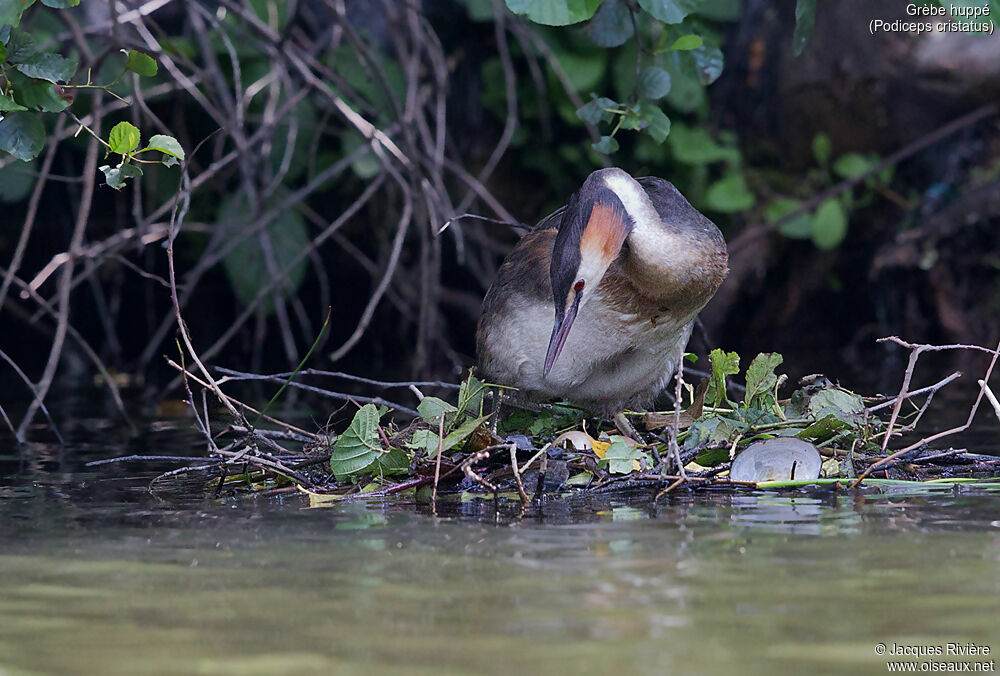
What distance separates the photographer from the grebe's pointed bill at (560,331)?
163 inches

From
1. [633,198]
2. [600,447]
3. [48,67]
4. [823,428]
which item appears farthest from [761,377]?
[48,67]

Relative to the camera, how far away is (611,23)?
4.84 meters

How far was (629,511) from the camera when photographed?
366cm

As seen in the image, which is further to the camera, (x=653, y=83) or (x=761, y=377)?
(x=653, y=83)

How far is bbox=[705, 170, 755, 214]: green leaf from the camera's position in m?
10.2

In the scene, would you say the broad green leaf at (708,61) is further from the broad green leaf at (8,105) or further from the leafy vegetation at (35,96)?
the broad green leaf at (8,105)

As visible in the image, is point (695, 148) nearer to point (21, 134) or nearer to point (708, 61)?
point (708, 61)

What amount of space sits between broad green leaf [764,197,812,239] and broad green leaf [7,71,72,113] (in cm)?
742

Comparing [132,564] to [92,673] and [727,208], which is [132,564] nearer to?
[92,673]

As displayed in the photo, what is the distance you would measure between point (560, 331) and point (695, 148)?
6459 mm

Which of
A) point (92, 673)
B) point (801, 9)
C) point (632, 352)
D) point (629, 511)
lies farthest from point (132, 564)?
point (801, 9)

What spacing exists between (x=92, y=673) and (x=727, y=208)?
8.63 metres

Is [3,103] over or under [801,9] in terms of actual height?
under

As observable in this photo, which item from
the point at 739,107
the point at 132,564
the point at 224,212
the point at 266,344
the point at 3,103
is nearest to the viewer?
the point at 132,564
